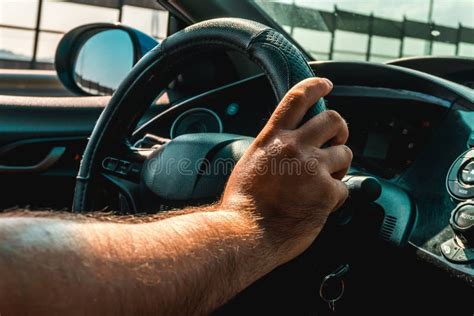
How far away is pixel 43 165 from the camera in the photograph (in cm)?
296

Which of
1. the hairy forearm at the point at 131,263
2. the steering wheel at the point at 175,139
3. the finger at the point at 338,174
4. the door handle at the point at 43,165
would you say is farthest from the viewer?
the door handle at the point at 43,165

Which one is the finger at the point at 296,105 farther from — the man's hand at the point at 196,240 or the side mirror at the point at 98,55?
the side mirror at the point at 98,55

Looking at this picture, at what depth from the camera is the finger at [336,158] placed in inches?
44.0

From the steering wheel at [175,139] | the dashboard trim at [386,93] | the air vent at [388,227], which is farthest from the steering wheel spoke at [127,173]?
the air vent at [388,227]

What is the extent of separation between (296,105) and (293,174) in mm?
135

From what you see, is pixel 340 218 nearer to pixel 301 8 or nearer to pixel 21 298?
pixel 21 298

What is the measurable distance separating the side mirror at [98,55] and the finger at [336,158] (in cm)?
208

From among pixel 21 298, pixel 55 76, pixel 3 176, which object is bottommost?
pixel 3 176

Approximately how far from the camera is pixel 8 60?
406 inches

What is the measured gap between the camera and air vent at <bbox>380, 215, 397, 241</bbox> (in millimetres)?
1468

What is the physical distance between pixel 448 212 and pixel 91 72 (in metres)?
2.45

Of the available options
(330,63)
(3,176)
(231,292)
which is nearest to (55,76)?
(3,176)

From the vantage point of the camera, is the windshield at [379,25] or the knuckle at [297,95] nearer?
the knuckle at [297,95]

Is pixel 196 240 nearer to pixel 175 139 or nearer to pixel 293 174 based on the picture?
pixel 293 174
